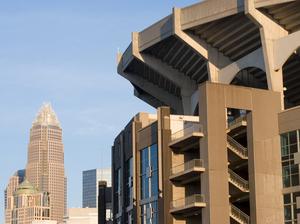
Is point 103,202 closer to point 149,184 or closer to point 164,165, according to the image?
point 149,184

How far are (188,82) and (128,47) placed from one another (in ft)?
24.4

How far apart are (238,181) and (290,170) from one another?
423 centimetres

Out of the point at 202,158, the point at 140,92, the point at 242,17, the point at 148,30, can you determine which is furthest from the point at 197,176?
the point at 140,92

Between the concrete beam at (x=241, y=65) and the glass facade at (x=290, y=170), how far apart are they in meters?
8.63

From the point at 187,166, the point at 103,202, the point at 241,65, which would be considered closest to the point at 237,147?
the point at 187,166

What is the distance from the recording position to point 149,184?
69.9 metres

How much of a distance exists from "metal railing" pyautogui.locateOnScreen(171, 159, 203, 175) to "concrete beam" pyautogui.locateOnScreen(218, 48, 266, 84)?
9914 mm

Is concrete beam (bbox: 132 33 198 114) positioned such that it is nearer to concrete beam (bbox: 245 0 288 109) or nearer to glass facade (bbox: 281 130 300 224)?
concrete beam (bbox: 245 0 288 109)

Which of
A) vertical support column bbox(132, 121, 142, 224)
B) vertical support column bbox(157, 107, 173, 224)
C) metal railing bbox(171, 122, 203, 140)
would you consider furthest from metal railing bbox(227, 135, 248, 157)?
vertical support column bbox(132, 121, 142, 224)

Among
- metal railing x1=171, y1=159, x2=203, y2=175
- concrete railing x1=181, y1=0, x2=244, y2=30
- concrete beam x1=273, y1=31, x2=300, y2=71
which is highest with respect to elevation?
concrete railing x1=181, y1=0, x2=244, y2=30

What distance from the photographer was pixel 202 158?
61469 mm

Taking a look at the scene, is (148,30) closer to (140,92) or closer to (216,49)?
(216,49)

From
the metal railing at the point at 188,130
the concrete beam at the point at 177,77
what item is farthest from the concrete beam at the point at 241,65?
the concrete beam at the point at 177,77

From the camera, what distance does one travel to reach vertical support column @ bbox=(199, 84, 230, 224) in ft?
196
